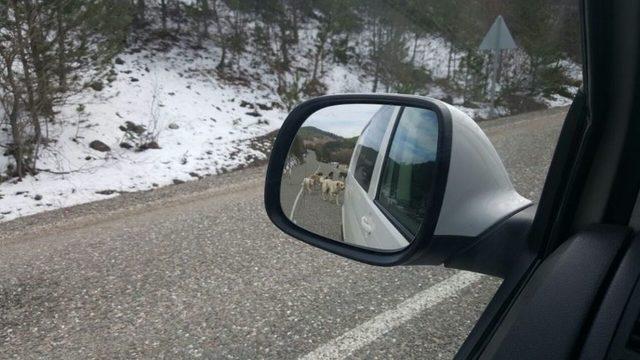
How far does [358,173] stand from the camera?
167cm

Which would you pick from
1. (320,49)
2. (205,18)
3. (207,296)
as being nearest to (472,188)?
(207,296)

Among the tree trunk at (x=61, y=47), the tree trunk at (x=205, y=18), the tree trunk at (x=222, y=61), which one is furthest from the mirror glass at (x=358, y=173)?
the tree trunk at (x=205, y=18)

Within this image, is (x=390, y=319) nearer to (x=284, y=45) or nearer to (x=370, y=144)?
(x=370, y=144)

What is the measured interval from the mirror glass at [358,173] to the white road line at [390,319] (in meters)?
1.19

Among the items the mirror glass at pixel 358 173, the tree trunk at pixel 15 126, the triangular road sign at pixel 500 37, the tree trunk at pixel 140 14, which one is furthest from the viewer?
the tree trunk at pixel 140 14

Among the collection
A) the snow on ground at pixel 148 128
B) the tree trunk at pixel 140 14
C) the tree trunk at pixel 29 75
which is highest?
the tree trunk at pixel 140 14

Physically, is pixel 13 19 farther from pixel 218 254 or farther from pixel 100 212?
pixel 218 254

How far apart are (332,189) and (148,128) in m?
8.34

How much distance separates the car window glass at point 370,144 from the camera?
5.22ft

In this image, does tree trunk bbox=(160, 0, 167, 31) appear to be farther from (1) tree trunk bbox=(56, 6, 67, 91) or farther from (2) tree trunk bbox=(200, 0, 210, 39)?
(1) tree trunk bbox=(56, 6, 67, 91)

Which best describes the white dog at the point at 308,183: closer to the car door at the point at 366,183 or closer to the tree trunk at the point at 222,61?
the car door at the point at 366,183

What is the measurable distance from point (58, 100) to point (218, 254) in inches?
216

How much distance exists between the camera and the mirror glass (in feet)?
4.57

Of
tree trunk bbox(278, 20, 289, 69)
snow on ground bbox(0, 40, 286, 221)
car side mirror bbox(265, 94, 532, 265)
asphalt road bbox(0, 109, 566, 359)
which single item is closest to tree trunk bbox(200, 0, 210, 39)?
snow on ground bbox(0, 40, 286, 221)
